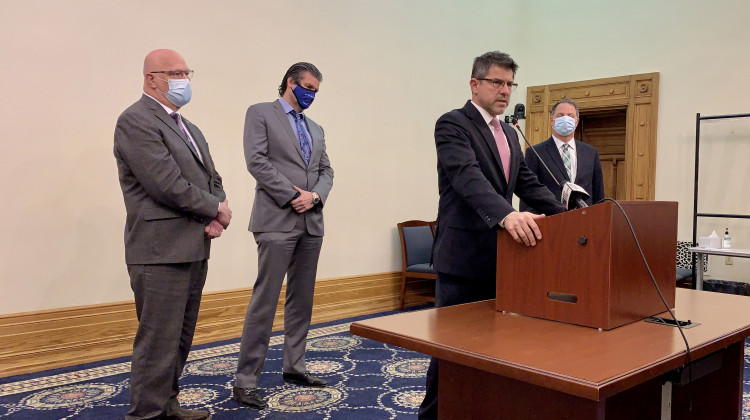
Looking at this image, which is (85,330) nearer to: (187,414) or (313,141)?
(187,414)

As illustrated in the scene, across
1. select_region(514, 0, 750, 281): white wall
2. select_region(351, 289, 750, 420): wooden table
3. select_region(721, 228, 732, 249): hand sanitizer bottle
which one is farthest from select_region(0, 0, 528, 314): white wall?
select_region(351, 289, 750, 420): wooden table

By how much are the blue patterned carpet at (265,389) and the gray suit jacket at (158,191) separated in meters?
0.86

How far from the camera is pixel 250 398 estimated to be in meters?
2.92

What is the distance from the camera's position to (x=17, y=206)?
348cm

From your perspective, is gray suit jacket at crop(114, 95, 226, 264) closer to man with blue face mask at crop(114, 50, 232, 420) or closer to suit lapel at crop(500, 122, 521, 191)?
man with blue face mask at crop(114, 50, 232, 420)

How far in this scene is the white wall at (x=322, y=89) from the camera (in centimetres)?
354

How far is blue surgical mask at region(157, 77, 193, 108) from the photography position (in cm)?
258

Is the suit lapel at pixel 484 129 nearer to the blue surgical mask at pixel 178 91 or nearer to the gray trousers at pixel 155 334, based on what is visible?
the blue surgical mask at pixel 178 91

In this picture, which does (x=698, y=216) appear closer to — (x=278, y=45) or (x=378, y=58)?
(x=378, y=58)

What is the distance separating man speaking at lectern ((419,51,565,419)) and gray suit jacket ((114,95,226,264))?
101 centimetres

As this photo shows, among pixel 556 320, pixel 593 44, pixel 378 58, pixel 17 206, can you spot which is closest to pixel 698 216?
pixel 593 44

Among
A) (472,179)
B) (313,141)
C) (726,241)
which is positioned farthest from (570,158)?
(726,241)

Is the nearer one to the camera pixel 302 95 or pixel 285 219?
pixel 285 219

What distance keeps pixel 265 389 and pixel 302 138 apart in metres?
1.33
